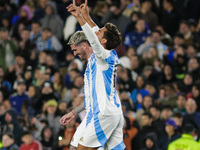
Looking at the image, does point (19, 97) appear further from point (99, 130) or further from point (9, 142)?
point (99, 130)

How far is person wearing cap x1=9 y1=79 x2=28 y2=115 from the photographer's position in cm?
1278

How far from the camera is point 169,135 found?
1030cm

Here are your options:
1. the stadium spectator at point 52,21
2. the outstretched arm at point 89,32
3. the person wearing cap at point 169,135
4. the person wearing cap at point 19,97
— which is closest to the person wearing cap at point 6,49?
the stadium spectator at point 52,21

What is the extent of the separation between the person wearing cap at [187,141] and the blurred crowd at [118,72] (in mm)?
23

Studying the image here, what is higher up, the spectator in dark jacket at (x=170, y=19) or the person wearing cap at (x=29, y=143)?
the spectator in dark jacket at (x=170, y=19)

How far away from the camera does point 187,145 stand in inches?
369

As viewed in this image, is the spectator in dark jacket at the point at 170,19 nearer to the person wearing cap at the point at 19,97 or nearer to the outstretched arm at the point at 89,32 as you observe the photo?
the person wearing cap at the point at 19,97

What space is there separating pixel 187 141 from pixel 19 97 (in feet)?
15.9

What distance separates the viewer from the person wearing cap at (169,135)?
401 inches

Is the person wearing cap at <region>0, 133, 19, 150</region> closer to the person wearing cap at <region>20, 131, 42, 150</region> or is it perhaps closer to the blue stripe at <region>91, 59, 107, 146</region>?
the person wearing cap at <region>20, 131, 42, 150</region>

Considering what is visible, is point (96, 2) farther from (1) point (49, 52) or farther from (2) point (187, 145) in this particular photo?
(2) point (187, 145)

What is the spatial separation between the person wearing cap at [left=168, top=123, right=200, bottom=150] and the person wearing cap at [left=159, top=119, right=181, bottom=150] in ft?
0.63

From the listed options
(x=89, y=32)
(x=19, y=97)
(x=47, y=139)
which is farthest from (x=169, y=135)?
(x=89, y=32)

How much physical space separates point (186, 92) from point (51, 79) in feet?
11.3
